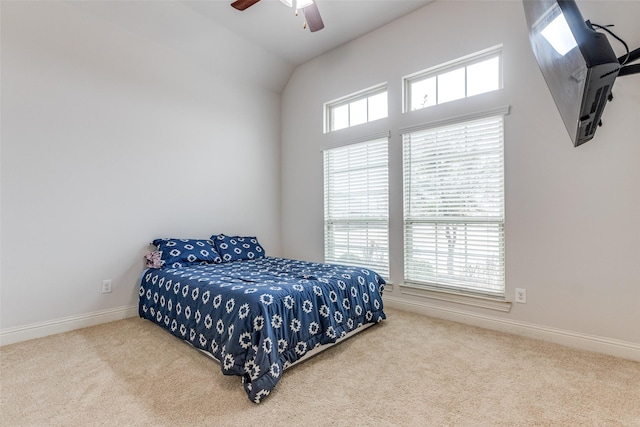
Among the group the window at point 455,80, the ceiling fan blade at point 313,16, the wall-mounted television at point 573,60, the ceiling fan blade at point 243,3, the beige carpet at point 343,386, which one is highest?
the ceiling fan blade at point 243,3

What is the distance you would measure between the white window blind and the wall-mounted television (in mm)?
977

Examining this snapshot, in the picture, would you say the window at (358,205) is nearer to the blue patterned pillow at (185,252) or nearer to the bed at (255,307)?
the bed at (255,307)

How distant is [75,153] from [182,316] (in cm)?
185

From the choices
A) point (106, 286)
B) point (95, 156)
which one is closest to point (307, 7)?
point (95, 156)

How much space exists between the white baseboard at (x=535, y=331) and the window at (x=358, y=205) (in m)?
0.56

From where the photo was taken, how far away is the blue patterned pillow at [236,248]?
11.5ft

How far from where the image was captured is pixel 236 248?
361cm

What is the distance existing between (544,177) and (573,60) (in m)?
1.50

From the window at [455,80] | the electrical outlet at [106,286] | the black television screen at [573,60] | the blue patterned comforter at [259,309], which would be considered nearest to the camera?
the black television screen at [573,60]

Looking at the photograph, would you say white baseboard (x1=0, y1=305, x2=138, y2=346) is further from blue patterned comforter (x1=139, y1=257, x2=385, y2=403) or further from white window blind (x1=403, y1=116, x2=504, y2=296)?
white window blind (x1=403, y1=116, x2=504, y2=296)

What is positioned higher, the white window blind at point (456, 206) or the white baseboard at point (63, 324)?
the white window blind at point (456, 206)

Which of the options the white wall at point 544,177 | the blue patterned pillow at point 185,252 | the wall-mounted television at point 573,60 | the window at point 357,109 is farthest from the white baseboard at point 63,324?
the wall-mounted television at point 573,60

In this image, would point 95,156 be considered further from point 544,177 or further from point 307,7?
point 544,177

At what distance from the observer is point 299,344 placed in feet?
6.63
